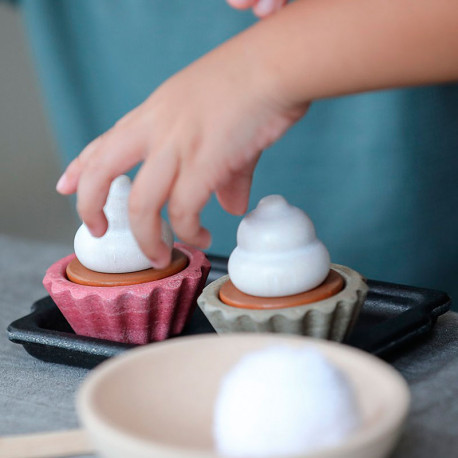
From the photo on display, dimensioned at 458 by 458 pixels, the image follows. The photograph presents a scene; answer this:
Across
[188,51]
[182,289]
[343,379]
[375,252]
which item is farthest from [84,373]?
[188,51]

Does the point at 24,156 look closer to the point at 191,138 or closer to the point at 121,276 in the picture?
the point at 121,276

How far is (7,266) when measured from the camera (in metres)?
0.86

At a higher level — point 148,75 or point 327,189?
point 148,75

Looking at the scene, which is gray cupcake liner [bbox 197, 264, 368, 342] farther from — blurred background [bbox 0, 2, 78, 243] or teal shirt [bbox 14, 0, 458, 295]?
blurred background [bbox 0, 2, 78, 243]

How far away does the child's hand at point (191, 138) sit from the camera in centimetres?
49

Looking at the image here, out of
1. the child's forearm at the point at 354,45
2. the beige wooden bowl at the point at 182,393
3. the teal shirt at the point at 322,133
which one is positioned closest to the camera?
the beige wooden bowl at the point at 182,393

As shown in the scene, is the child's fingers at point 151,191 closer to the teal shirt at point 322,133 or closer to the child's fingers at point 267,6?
the child's fingers at point 267,6

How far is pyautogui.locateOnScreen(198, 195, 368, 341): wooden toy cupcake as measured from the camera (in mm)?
497

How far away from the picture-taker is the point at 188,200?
0.50 m

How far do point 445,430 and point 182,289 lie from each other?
24 cm

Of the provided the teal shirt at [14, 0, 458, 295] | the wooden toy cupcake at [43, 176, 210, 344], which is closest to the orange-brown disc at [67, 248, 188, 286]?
the wooden toy cupcake at [43, 176, 210, 344]

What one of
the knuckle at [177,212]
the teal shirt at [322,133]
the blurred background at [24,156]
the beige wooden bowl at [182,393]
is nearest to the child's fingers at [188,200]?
the knuckle at [177,212]

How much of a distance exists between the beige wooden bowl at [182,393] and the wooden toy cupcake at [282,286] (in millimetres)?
113

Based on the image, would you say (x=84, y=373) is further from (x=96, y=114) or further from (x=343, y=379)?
(x=96, y=114)
